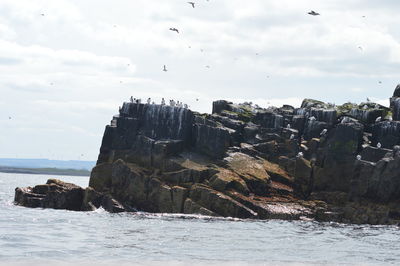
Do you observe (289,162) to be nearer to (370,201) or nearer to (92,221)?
(370,201)

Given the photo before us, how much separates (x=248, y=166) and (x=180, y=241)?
110 feet

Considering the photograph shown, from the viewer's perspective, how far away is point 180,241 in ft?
199

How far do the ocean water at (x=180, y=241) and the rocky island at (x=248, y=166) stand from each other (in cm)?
406

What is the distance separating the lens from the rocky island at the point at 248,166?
87.1m

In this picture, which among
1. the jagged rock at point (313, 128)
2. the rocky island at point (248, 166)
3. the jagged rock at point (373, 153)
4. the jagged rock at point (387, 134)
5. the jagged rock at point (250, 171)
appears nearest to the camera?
the rocky island at point (248, 166)

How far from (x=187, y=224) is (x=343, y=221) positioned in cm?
2141

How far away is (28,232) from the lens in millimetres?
62750

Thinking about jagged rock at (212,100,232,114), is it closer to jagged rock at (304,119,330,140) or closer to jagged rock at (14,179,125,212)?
jagged rock at (304,119,330,140)

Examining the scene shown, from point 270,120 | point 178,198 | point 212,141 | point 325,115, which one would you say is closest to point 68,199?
point 178,198

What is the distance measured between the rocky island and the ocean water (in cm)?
406

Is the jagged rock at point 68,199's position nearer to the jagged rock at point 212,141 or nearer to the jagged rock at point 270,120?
the jagged rock at point 212,141

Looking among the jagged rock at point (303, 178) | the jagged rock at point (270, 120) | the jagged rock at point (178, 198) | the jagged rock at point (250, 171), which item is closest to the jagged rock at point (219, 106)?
the jagged rock at point (270, 120)

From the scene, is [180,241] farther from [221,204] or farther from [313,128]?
[313,128]

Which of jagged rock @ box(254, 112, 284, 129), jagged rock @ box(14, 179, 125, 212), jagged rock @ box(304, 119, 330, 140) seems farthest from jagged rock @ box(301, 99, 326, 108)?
jagged rock @ box(14, 179, 125, 212)
